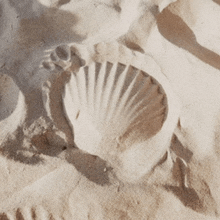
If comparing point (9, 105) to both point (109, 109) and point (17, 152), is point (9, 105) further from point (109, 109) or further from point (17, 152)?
point (109, 109)

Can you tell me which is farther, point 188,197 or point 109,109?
point 109,109

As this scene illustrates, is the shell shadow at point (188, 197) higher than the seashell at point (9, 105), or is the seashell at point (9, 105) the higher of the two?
the shell shadow at point (188, 197)

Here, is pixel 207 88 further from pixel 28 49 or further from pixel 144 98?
pixel 28 49

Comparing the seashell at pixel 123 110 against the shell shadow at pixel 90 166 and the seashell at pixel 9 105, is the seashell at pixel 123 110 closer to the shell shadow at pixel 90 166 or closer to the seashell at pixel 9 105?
the shell shadow at pixel 90 166

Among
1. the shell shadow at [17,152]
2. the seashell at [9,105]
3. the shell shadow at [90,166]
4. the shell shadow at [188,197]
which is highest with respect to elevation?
the shell shadow at [188,197]

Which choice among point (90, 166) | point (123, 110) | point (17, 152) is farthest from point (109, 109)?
point (17, 152)

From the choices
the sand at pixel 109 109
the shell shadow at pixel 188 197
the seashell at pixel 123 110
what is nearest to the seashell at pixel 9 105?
the sand at pixel 109 109

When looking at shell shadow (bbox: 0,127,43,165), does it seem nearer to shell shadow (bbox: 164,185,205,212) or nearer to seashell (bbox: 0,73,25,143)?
seashell (bbox: 0,73,25,143)
